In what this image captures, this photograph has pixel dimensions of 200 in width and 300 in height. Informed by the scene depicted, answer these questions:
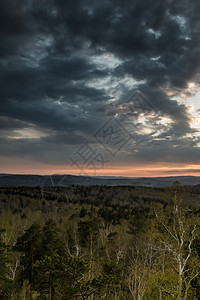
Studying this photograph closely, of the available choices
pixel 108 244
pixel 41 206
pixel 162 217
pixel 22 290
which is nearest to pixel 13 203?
pixel 41 206

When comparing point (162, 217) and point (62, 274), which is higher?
point (162, 217)

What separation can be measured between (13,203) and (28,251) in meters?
139

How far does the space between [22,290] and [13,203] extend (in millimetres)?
138144

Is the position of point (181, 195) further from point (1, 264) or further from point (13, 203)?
point (13, 203)

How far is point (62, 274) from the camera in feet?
41.3

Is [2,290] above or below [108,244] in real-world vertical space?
above

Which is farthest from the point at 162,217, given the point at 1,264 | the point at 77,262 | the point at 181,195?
the point at 1,264

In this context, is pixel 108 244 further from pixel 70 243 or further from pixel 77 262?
pixel 77 262

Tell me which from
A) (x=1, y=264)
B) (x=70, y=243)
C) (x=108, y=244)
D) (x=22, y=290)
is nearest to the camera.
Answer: (x=1, y=264)

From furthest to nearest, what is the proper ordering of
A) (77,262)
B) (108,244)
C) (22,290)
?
(108,244) < (22,290) < (77,262)

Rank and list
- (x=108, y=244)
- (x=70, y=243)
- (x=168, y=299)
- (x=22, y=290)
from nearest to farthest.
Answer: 1. (x=168, y=299)
2. (x=22, y=290)
3. (x=70, y=243)
4. (x=108, y=244)

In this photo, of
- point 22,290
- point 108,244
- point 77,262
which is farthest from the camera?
point 108,244

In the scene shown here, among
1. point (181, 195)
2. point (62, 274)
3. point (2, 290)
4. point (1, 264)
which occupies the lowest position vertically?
point (2, 290)

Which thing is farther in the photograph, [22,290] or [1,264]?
[22,290]
